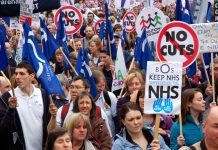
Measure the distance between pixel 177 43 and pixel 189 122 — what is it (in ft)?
3.17

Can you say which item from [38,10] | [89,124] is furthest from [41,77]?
[38,10]

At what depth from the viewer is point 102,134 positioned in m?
6.73

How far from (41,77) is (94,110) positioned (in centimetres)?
115

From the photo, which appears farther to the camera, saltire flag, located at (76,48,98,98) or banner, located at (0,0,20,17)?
saltire flag, located at (76,48,98,98)

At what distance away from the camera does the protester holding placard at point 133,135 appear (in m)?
6.10

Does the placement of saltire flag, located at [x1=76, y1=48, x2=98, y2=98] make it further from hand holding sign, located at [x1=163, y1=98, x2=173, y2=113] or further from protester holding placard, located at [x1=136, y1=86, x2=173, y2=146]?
hand holding sign, located at [x1=163, y1=98, x2=173, y2=113]

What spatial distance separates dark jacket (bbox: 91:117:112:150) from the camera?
6.67 meters

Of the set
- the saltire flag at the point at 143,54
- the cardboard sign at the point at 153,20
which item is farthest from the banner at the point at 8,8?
the cardboard sign at the point at 153,20

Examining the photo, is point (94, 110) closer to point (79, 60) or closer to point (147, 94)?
point (147, 94)

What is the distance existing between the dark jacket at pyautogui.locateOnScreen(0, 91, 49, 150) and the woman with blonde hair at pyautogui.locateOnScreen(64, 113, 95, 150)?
2.54ft

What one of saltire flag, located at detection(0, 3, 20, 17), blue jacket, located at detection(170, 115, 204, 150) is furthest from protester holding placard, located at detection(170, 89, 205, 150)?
→ saltire flag, located at detection(0, 3, 20, 17)

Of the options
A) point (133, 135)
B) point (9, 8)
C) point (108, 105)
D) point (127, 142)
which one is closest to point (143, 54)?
point (108, 105)

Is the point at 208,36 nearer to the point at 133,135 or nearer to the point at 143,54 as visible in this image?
the point at 143,54

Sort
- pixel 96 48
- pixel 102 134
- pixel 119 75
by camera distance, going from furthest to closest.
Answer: pixel 96 48 < pixel 119 75 < pixel 102 134
